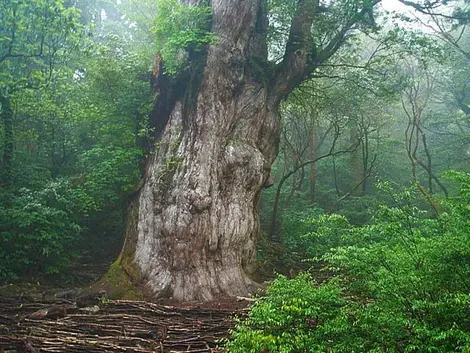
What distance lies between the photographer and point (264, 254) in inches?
432

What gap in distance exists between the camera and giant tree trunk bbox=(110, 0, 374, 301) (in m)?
8.05

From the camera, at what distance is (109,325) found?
20.4 feet

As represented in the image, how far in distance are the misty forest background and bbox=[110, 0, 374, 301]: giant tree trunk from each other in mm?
777

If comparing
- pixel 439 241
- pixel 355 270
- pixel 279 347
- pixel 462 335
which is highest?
pixel 439 241

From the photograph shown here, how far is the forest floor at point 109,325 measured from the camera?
18.0 ft

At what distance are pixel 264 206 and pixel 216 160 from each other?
725 centimetres

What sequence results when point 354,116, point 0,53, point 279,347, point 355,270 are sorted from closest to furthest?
point 279,347, point 355,270, point 0,53, point 354,116

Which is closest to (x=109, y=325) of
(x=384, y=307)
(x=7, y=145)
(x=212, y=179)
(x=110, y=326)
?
(x=110, y=326)

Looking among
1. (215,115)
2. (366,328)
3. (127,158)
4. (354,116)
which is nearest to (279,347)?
(366,328)

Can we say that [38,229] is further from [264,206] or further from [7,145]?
[264,206]

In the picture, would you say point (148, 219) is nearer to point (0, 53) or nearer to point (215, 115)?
point (215, 115)

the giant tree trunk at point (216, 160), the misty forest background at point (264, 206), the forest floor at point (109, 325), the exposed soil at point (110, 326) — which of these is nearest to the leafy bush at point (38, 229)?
the misty forest background at point (264, 206)

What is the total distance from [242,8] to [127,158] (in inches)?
165

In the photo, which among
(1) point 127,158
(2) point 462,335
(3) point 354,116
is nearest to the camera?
(2) point 462,335
